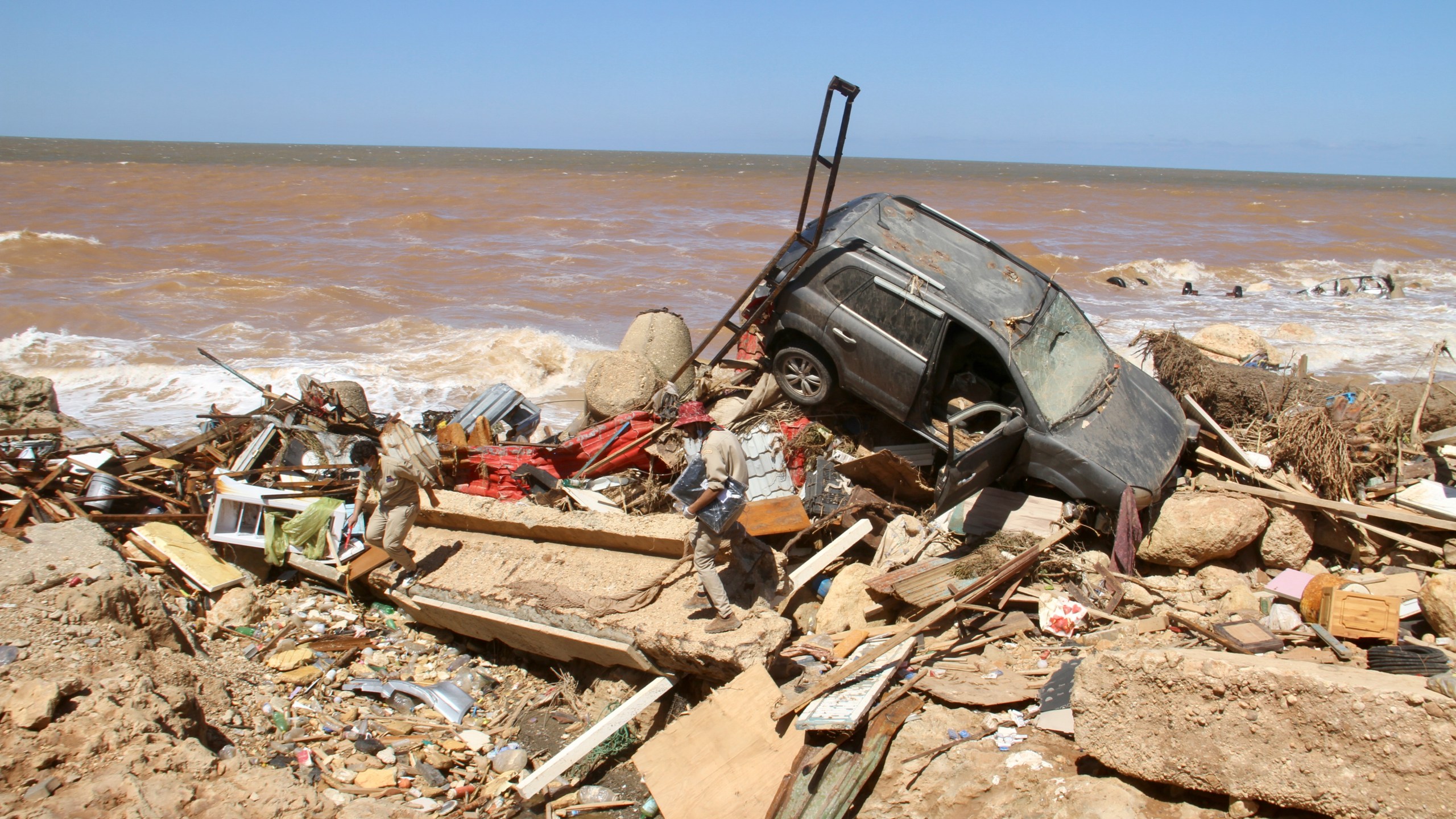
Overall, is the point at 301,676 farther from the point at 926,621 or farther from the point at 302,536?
the point at 926,621

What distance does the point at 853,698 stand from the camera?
14.7ft

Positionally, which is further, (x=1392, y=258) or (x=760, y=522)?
(x=1392, y=258)

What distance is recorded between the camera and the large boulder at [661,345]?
8.91m

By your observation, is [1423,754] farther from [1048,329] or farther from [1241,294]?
[1241,294]

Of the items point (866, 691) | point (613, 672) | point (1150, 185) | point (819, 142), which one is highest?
point (1150, 185)

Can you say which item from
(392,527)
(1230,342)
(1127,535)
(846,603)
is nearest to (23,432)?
(392,527)

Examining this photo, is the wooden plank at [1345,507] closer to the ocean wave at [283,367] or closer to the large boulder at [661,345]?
the large boulder at [661,345]

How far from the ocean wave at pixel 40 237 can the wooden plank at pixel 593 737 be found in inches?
1033

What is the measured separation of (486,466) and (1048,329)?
16.8 ft

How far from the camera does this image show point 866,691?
4496 mm

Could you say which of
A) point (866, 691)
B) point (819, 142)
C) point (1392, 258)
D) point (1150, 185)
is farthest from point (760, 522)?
point (1150, 185)

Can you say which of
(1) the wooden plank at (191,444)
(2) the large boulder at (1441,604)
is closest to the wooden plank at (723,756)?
(2) the large boulder at (1441,604)

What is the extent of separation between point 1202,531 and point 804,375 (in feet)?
11.1

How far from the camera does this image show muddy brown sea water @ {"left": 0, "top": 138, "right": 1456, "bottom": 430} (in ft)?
44.4
